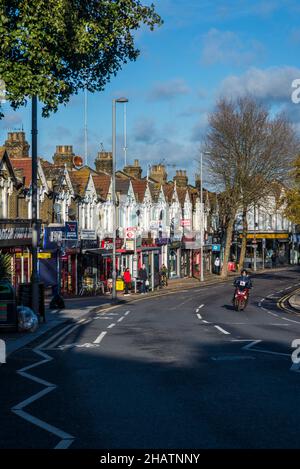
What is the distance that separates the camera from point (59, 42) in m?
16.6

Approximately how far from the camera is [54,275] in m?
43.0

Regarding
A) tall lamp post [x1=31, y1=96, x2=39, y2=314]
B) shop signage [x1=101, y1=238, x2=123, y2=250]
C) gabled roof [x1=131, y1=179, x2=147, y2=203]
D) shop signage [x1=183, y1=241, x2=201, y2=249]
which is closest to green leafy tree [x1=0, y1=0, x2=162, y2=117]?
tall lamp post [x1=31, y1=96, x2=39, y2=314]

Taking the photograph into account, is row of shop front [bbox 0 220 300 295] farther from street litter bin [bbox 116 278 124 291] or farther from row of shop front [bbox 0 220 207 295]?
street litter bin [bbox 116 278 124 291]

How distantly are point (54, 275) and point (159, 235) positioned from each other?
72.4 feet

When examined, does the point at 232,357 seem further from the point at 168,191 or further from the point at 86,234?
the point at 168,191

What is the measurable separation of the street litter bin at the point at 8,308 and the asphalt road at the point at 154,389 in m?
1.28

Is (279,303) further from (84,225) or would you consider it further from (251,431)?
(251,431)


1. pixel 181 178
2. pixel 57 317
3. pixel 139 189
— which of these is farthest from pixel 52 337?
pixel 181 178

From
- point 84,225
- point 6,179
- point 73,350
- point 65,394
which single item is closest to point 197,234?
point 84,225

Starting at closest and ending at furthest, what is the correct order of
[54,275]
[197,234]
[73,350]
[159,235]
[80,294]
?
[73,350] → [54,275] → [80,294] → [159,235] → [197,234]

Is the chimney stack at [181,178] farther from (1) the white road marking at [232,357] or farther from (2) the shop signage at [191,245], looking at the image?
(1) the white road marking at [232,357]

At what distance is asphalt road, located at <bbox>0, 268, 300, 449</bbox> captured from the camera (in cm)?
897

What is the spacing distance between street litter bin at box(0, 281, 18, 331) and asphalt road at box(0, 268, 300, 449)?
128 centimetres

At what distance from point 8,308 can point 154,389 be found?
10444mm
